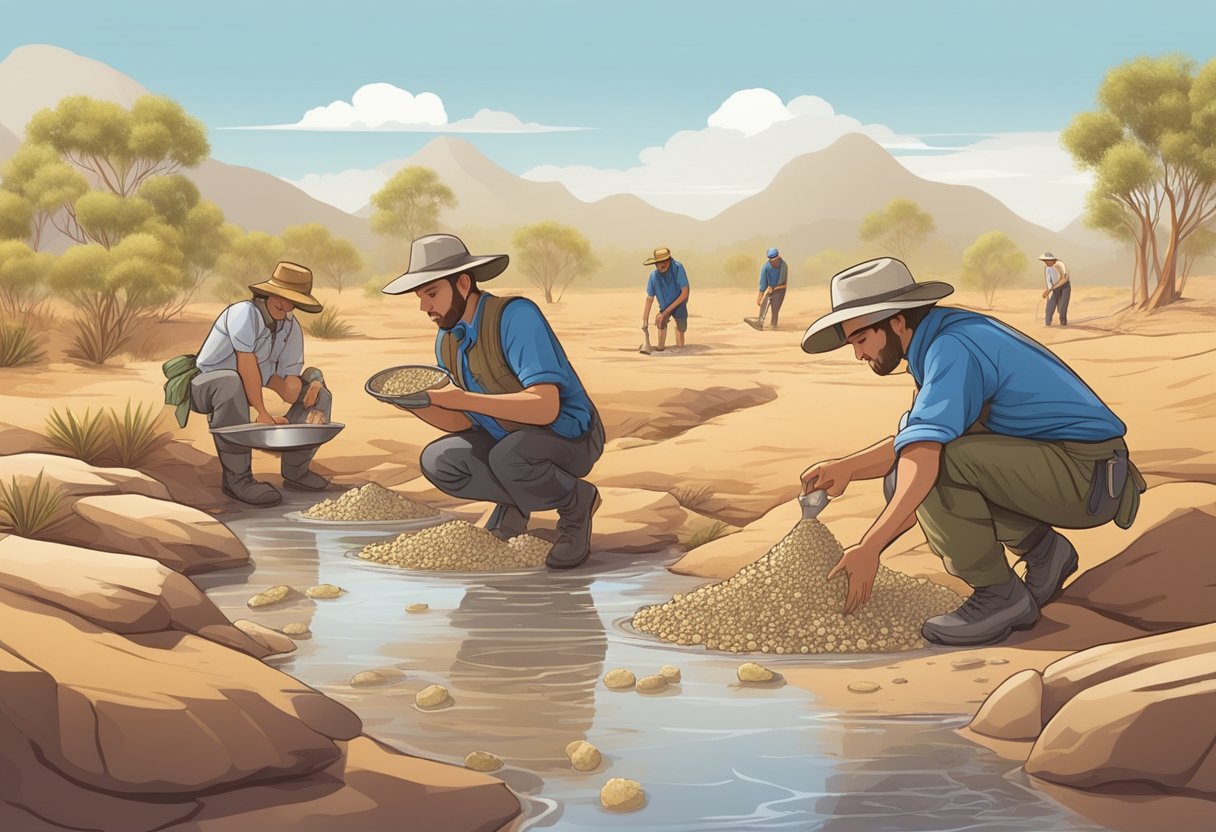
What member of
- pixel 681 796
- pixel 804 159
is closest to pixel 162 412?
pixel 681 796

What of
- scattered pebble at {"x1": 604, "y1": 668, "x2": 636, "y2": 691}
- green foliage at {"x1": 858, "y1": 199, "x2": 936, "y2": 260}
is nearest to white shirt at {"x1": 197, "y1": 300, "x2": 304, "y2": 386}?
scattered pebble at {"x1": 604, "y1": 668, "x2": 636, "y2": 691}

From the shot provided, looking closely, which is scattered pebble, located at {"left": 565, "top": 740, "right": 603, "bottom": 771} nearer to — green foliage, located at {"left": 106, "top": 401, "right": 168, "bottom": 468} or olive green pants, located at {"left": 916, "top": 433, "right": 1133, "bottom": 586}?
olive green pants, located at {"left": 916, "top": 433, "right": 1133, "bottom": 586}

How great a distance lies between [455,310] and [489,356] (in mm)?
235

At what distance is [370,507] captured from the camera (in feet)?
22.8

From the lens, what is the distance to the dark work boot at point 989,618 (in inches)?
168

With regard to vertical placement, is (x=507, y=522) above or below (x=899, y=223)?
below

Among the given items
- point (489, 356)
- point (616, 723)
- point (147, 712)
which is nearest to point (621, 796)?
point (616, 723)

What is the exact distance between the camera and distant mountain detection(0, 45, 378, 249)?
5453 inches

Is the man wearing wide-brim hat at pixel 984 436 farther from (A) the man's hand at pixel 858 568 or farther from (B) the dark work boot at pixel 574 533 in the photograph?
(B) the dark work boot at pixel 574 533

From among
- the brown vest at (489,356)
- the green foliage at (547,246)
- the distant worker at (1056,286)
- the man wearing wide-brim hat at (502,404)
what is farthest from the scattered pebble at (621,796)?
the green foliage at (547,246)

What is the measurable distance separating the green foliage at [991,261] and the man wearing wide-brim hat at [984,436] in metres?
45.3

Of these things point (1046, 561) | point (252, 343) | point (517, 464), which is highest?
point (252, 343)

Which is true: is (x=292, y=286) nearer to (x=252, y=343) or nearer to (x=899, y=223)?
(x=252, y=343)

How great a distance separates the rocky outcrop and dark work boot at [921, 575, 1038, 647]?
89 cm
